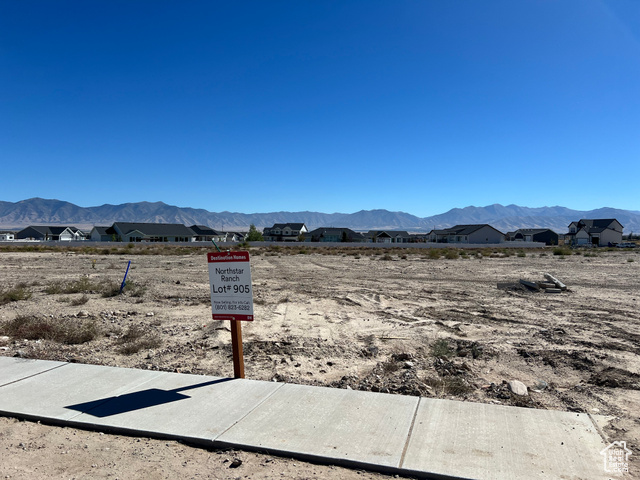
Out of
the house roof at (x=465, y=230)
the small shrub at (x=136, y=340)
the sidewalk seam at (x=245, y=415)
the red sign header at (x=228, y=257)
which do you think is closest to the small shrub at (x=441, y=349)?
the sidewalk seam at (x=245, y=415)

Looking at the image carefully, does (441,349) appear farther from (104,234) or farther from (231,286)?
(104,234)

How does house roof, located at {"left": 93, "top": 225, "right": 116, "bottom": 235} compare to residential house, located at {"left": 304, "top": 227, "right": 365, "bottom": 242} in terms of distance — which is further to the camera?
residential house, located at {"left": 304, "top": 227, "right": 365, "bottom": 242}

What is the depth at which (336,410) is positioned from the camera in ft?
17.4

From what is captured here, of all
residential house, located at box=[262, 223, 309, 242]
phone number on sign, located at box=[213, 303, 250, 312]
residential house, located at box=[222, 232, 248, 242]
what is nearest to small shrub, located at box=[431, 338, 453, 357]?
phone number on sign, located at box=[213, 303, 250, 312]

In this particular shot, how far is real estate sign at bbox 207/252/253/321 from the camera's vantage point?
20.6 ft

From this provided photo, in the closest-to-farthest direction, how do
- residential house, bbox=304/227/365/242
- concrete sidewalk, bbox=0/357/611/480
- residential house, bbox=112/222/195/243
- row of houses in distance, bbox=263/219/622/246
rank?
concrete sidewalk, bbox=0/357/611/480 < row of houses in distance, bbox=263/219/622/246 < residential house, bbox=112/222/195/243 < residential house, bbox=304/227/365/242

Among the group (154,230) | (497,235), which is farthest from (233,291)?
(154,230)

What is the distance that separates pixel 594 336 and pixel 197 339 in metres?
8.38

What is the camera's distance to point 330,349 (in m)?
8.67

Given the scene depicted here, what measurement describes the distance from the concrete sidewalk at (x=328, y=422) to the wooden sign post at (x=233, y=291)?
28.3 inches

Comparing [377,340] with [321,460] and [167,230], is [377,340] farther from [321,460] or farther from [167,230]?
[167,230]

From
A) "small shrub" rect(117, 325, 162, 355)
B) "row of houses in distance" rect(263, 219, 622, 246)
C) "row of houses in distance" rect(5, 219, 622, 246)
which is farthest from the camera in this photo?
"row of houses in distance" rect(5, 219, 622, 246)

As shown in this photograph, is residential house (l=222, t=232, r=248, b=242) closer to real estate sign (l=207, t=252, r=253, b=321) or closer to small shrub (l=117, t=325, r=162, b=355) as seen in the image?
small shrub (l=117, t=325, r=162, b=355)

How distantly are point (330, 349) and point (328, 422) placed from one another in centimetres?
368
